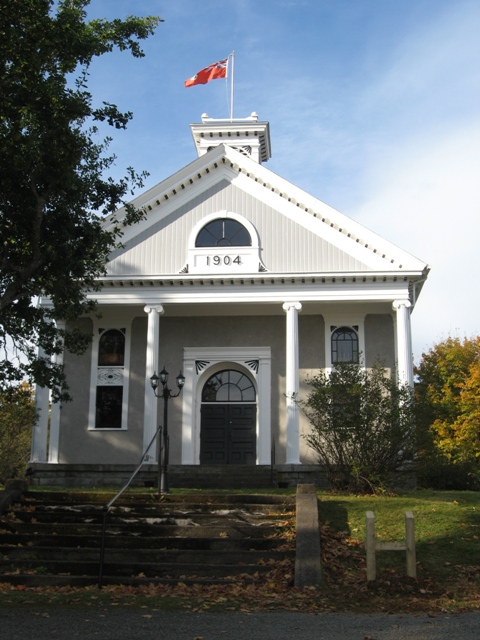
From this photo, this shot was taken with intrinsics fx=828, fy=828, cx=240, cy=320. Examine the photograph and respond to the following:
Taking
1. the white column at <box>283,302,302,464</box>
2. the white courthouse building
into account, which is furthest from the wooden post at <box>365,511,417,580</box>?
the white courthouse building

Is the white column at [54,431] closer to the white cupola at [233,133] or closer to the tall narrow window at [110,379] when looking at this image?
the tall narrow window at [110,379]

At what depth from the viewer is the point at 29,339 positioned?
51.5ft

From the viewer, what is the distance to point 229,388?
82.2 feet

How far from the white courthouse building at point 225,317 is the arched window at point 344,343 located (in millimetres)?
32

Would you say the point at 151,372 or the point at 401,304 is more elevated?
the point at 401,304

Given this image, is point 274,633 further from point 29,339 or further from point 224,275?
point 224,275

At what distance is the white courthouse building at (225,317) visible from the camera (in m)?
23.0

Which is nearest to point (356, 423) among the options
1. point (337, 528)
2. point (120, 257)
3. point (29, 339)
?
point (337, 528)

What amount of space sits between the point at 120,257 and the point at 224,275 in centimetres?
312

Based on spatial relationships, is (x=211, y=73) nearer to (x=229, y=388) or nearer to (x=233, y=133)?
(x=233, y=133)

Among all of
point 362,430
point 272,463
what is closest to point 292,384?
point 272,463

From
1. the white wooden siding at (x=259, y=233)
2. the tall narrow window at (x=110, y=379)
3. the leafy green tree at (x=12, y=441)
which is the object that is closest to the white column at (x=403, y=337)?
the white wooden siding at (x=259, y=233)

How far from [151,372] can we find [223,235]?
459cm

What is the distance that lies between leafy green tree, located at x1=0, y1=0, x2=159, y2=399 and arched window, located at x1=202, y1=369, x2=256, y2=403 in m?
10.3
